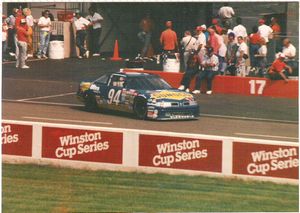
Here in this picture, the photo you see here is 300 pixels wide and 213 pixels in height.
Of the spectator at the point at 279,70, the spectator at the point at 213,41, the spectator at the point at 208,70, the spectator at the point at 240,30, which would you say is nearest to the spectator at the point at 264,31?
the spectator at the point at 240,30

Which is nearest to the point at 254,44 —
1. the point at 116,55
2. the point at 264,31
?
the point at 264,31

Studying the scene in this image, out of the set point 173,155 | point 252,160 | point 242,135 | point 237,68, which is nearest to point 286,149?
point 252,160

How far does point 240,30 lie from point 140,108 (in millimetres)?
3165

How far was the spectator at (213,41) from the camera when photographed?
17922 mm

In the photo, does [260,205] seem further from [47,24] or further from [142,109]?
[47,24]

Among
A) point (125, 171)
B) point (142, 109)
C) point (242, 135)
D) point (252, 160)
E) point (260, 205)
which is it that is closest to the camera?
point (260, 205)

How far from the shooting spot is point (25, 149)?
46.0 ft

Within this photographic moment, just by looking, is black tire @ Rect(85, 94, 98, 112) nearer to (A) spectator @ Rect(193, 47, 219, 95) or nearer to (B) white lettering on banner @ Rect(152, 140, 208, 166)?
(A) spectator @ Rect(193, 47, 219, 95)

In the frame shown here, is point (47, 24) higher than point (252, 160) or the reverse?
higher

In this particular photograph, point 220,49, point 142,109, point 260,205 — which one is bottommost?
point 260,205

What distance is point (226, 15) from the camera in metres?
18.6

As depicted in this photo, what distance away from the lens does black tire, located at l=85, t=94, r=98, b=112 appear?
17297 mm

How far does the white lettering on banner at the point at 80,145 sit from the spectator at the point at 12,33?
3.11 meters

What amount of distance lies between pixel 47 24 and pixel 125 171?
18.0ft
